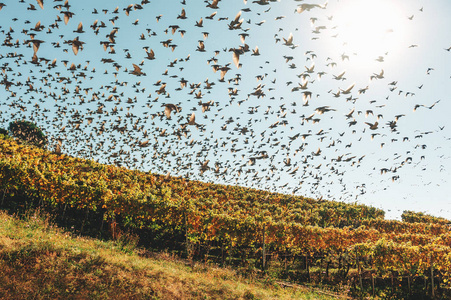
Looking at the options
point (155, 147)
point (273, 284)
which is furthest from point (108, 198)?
point (273, 284)

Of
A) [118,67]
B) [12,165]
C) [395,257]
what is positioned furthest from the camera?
[12,165]

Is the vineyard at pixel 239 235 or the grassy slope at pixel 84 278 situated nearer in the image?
the grassy slope at pixel 84 278

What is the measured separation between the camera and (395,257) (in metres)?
17.5

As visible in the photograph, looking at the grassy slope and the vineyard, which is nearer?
the grassy slope

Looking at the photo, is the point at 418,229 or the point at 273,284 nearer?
the point at 273,284

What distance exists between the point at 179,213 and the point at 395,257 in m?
16.6

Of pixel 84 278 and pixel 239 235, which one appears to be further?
pixel 239 235

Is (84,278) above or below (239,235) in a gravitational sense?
below

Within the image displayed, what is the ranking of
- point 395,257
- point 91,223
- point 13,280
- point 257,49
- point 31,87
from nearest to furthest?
point 13,280 → point 257,49 → point 31,87 → point 395,257 → point 91,223

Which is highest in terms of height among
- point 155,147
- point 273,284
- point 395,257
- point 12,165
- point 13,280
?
point 155,147

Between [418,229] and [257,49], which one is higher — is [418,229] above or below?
below

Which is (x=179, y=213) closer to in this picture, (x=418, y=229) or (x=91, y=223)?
(x=91, y=223)

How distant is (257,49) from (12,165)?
22.5 meters

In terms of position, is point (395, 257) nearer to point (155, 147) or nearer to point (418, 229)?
point (155, 147)
